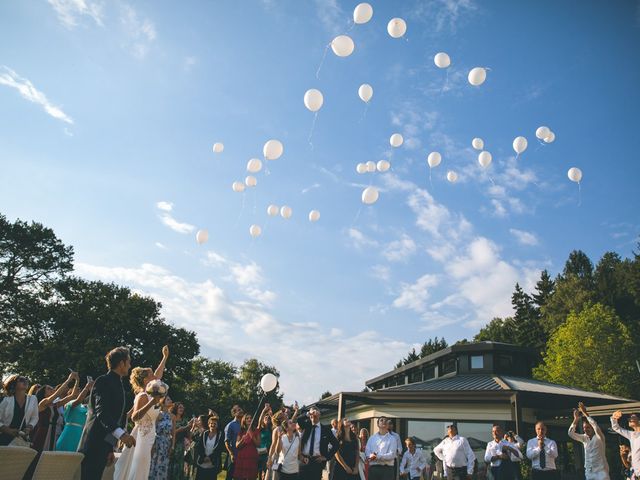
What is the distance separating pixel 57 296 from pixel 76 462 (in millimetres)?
31054

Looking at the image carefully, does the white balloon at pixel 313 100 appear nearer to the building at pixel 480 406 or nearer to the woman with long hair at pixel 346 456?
the woman with long hair at pixel 346 456

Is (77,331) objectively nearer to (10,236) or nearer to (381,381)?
(10,236)

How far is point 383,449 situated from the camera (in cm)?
925

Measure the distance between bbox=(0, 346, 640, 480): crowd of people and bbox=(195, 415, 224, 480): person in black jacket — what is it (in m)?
0.02

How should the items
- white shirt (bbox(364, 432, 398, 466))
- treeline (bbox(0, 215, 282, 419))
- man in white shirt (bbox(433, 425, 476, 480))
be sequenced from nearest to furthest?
1. white shirt (bbox(364, 432, 398, 466))
2. man in white shirt (bbox(433, 425, 476, 480))
3. treeline (bbox(0, 215, 282, 419))

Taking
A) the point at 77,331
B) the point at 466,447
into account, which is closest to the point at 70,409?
the point at 466,447

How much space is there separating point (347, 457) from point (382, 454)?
5.21ft

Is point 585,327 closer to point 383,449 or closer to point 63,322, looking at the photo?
point 383,449

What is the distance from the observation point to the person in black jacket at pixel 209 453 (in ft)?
26.3

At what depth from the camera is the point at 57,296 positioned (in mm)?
29312

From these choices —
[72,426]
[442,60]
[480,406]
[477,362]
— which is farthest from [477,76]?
[477,362]

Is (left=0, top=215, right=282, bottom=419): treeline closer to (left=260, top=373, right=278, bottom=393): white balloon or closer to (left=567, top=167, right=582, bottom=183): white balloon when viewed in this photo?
(left=260, top=373, right=278, bottom=393): white balloon

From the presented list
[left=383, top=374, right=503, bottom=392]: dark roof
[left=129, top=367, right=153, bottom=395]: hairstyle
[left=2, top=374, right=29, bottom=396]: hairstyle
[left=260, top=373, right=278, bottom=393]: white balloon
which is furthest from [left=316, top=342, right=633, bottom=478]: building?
[left=2, top=374, right=29, bottom=396]: hairstyle

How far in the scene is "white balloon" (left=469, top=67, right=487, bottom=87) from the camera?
955 cm
